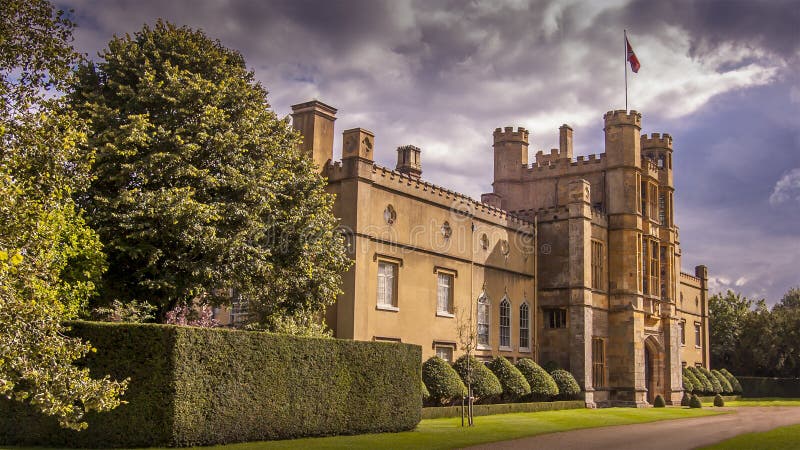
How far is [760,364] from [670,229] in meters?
24.9

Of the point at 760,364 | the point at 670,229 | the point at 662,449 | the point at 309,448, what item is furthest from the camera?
the point at 760,364

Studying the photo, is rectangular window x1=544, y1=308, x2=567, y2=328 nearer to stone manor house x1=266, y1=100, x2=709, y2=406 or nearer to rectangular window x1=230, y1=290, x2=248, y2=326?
stone manor house x1=266, y1=100, x2=709, y2=406

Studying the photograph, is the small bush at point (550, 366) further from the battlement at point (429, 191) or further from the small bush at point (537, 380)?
the battlement at point (429, 191)

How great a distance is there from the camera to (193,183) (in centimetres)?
2125

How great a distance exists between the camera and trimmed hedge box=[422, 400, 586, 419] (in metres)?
27.7

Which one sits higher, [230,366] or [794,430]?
[230,366]

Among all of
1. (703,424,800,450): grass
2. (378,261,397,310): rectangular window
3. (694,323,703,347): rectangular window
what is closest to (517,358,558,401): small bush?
(378,261,397,310): rectangular window

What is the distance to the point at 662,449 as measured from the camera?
18906mm

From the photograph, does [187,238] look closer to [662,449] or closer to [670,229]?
[662,449]

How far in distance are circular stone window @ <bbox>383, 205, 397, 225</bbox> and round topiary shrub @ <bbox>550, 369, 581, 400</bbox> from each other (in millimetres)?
12539

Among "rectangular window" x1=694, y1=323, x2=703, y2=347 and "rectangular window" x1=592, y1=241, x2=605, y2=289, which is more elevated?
"rectangular window" x1=592, y1=241, x2=605, y2=289

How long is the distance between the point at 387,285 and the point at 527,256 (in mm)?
11840

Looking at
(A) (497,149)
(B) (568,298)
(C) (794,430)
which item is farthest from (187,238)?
(A) (497,149)

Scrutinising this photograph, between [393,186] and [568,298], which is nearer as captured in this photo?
[393,186]
